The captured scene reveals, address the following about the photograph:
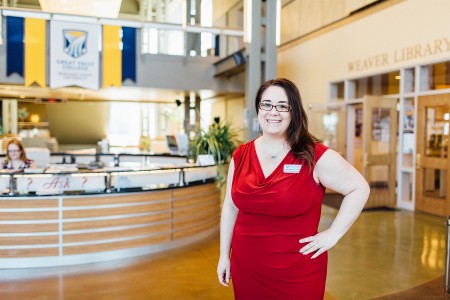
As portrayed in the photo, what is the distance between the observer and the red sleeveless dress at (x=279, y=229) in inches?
66.0

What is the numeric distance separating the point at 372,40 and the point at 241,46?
323cm

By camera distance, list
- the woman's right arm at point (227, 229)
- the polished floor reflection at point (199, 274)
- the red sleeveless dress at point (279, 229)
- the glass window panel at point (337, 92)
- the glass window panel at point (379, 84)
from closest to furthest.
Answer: the red sleeveless dress at point (279, 229), the woman's right arm at point (227, 229), the polished floor reflection at point (199, 274), the glass window panel at point (379, 84), the glass window panel at point (337, 92)

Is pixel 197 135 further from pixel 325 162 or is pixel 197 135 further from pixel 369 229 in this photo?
pixel 325 162

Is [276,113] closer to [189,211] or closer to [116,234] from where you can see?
[116,234]

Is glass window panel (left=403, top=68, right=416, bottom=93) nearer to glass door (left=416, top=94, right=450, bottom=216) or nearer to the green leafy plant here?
glass door (left=416, top=94, right=450, bottom=216)

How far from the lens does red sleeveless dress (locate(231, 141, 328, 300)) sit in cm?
168

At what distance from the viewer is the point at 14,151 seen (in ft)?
21.5

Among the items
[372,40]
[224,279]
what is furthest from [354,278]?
[372,40]

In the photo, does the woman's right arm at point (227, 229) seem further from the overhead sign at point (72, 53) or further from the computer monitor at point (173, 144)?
the overhead sign at point (72, 53)

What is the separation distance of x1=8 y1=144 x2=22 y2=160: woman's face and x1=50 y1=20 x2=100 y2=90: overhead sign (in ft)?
12.3

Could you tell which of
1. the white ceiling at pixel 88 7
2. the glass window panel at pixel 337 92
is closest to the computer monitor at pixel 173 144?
the white ceiling at pixel 88 7

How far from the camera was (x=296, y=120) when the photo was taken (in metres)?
1.76

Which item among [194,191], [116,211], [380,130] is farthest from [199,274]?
[380,130]

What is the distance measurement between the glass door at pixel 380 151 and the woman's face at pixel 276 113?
23.7 feet
